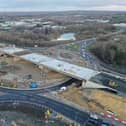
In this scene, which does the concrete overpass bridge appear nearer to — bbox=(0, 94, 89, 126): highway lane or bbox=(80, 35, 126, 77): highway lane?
bbox=(80, 35, 126, 77): highway lane

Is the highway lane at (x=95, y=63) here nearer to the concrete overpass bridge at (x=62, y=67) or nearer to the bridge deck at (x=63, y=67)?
the bridge deck at (x=63, y=67)

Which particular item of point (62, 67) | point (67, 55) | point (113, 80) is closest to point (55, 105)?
point (113, 80)

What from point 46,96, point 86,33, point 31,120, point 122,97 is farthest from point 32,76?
point 86,33

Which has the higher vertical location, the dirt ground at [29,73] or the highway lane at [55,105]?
the dirt ground at [29,73]

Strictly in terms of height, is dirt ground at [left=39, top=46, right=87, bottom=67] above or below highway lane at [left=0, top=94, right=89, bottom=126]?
above

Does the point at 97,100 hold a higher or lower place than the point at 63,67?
lower

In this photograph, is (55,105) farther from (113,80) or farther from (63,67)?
(63,67)

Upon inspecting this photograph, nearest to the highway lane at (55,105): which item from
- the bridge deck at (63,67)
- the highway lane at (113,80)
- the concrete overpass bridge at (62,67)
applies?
the concrete overpass bridge at (62,67)

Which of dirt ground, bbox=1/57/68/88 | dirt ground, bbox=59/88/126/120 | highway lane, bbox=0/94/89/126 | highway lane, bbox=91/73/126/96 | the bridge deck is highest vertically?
the bridge deck

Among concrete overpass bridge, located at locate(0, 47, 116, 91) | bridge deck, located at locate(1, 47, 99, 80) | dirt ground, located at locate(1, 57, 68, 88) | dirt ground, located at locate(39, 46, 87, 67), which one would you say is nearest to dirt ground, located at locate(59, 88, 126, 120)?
concrete overpass bridge, located at locate(0, 47, 116, 91)
